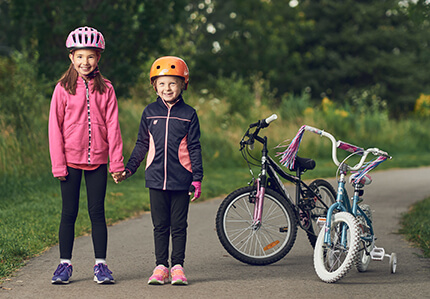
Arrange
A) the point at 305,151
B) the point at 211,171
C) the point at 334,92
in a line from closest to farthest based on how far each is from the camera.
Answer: the point at 211,171
the point at 305,151
the point at 334,92

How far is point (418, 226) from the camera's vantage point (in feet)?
29.1

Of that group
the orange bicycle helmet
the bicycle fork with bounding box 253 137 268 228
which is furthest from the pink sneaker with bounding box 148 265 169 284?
the orange bicycle helmet

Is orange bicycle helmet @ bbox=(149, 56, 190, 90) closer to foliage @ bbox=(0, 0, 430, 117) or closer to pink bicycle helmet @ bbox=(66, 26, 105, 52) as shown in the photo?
pink bicycle helmet @ bbox=(66, 26, 105, 52)

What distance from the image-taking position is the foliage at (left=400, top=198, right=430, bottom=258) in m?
7.93

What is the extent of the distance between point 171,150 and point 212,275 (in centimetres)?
122

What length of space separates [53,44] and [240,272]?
11517 millimetres

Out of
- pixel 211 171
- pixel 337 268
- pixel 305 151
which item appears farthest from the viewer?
pixel 305 151

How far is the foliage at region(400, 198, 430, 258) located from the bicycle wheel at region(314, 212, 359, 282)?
1.59m

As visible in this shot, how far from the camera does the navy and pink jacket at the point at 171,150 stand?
5.98m

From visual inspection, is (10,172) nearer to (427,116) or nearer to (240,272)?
(240,272)

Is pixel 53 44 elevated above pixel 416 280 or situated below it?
above

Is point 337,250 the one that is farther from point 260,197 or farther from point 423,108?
point 423,108

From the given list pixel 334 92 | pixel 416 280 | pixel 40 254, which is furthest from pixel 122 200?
pixel 334 92

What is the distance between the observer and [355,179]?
21.3ft
